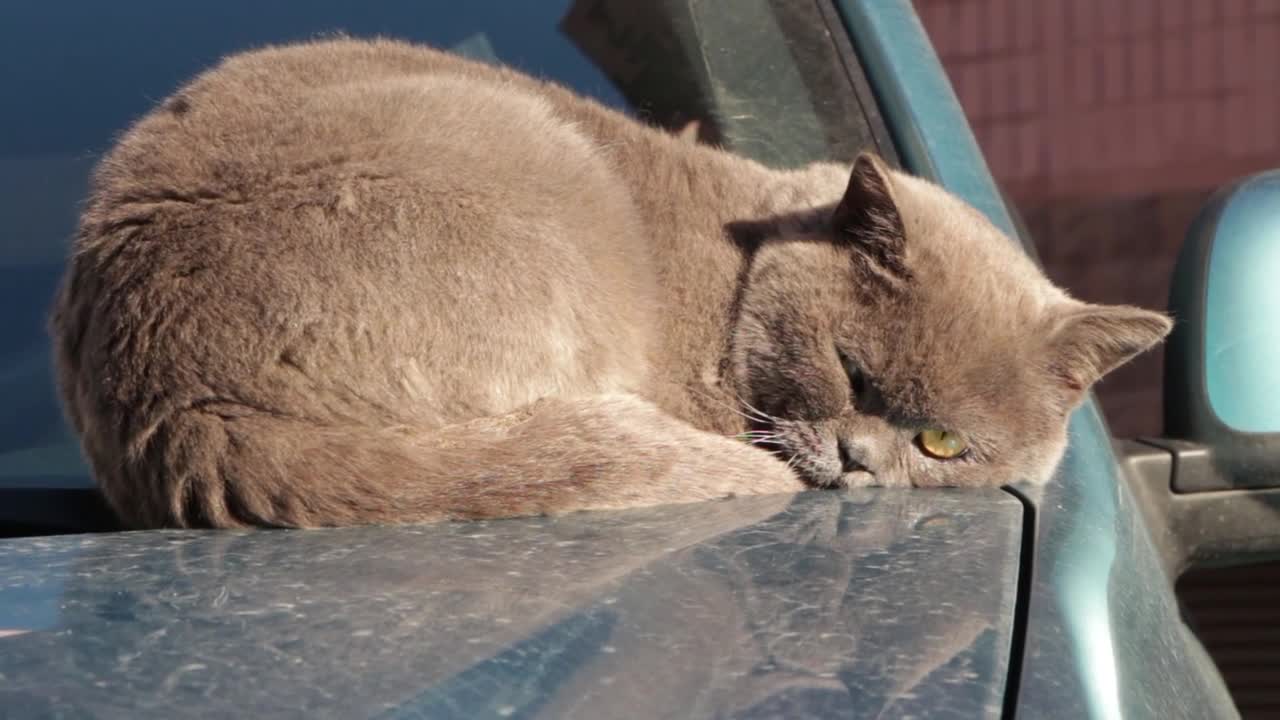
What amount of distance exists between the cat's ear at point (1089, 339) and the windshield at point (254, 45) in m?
0.46

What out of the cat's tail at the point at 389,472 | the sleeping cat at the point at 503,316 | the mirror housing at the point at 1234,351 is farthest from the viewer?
the mirror housing at the point at 1234,351

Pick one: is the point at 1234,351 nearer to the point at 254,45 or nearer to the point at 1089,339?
the point at 1089,339

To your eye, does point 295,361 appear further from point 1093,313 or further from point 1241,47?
point 1241,47

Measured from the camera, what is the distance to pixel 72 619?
3.71 ft

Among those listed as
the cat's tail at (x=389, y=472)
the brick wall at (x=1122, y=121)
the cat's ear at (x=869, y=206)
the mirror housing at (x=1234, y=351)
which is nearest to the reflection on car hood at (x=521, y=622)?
the cat's tail at (x=389, y=472)

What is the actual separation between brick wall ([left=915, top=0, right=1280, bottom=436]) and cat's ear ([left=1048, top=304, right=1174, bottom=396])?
516 centimetres

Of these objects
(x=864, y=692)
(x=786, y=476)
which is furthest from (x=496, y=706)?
(x=786, y=476)

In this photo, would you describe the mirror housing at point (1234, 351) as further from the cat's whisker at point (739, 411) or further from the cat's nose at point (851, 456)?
the cat's whisker at point (739, 411)

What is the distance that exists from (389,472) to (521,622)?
574 millimetres

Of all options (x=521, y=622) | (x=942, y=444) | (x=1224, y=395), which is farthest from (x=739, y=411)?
(x=521, y=622)

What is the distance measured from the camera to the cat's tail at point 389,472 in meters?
1.63

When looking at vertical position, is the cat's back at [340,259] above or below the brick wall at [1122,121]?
below

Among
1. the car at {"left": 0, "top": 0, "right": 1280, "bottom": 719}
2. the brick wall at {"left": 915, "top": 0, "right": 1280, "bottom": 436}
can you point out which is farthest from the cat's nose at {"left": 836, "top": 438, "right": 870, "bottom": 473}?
the brick wall at {"left": 915, "top": 0, "right": 1280, "bottom": 436}

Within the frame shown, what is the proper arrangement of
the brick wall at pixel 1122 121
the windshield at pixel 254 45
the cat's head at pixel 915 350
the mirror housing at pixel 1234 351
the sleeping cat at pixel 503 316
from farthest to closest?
the brick wall at pixel 1122 121 → the cat's head at pixel 915 350 → the windshield at pixel 254 45 → the mirror housing at pixel 1234 351 → the sleeping cat at pixel 503 316
